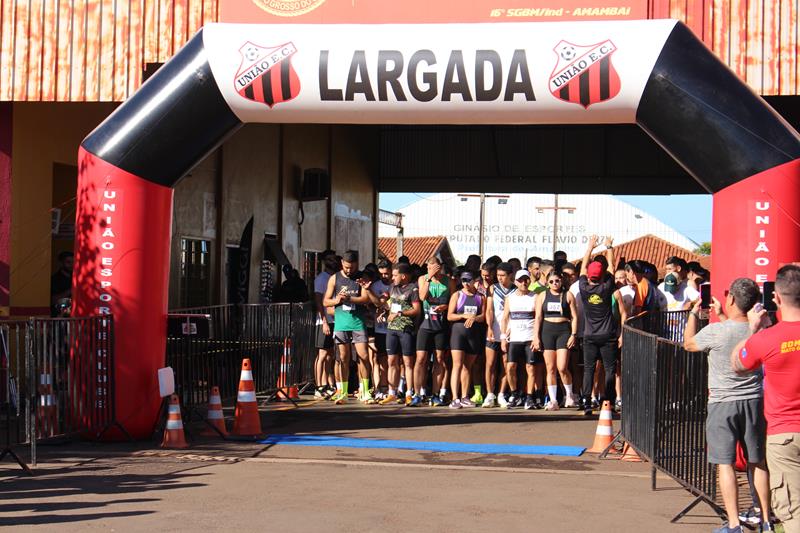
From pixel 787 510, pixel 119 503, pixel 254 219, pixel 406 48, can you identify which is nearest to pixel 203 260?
pixel 254 219

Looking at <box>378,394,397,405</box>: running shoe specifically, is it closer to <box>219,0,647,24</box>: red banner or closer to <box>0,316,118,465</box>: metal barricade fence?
<box>0,316,118,465</box>: metal barricade fence

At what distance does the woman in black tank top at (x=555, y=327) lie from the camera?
44.7 ft

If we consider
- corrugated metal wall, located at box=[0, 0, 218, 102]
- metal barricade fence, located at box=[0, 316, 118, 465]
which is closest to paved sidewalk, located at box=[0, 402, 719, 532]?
metal barricade fence, located at box=[0, 316, 118, 465]

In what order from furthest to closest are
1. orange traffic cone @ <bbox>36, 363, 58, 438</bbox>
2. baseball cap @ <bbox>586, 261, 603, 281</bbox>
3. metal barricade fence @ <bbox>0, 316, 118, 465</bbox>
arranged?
baseball cap @ <bbox>586, 261, 603, 281</bbox>
orange traffic cone @ <bbox>36, 363, 58, 438</bbox>
metal barricade fence @ <bbox>0, 316, 118, 465</bbox>

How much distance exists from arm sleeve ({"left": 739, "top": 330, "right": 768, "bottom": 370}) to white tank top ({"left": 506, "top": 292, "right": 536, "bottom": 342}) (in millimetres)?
7861

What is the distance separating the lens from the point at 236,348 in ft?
42.3

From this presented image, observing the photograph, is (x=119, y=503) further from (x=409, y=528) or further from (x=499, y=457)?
(x=499, y=457)

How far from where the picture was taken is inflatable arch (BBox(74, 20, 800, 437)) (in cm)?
962

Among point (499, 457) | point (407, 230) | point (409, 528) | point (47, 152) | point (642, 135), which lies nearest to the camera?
point (409, 528)

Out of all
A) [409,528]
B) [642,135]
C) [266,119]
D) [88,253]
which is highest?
[642,135]

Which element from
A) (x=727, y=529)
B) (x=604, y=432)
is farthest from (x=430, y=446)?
(x=727, y=529)

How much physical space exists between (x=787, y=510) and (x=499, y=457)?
4.55 m

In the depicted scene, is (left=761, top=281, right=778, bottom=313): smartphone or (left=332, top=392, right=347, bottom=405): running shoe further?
(left=332, top=392, right=347, bottom=405): running shoe

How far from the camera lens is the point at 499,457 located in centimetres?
1009
